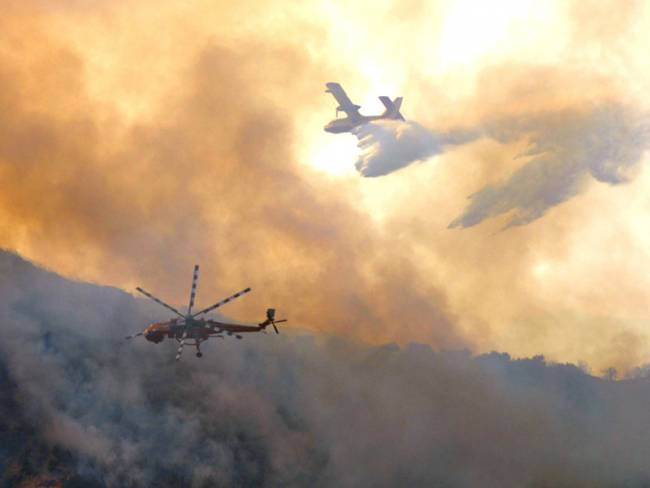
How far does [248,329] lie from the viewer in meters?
136

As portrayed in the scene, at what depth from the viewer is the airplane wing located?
180m

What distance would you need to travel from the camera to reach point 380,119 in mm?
176500

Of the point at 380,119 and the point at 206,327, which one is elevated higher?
the point at 380,119

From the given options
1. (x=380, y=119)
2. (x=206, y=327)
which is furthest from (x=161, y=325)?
(x=380, y=119)

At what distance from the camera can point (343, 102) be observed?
593 feet

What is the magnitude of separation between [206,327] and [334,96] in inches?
2524

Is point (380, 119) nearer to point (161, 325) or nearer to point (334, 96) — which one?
point (334, 96)

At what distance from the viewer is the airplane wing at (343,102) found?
180375 mm

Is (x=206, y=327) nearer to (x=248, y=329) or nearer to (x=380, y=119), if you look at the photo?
(x=248, y=329)

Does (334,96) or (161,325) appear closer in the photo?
(161,325)

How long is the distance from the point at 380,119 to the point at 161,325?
206 ft

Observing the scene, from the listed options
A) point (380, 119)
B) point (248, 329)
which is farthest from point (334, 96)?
point (248, 329)

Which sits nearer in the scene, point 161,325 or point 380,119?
point 161,325

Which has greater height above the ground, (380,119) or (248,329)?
(380,119)
